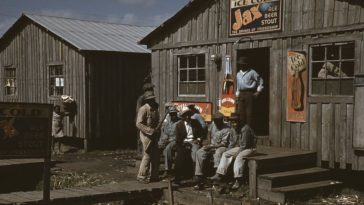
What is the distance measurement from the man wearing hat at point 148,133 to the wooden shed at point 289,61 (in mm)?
3025

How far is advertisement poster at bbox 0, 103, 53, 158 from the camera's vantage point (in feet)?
25.6

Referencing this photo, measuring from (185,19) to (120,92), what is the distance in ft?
19.0

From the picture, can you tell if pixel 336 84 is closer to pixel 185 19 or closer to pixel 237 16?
pixel 237 16

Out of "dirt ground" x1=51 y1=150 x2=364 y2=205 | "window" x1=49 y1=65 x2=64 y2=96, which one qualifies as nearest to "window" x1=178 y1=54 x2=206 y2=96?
"dirt ground" x1=51 y1=150 x2=364 y2=205

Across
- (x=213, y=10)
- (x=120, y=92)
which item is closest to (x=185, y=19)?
(x=213, y=10)

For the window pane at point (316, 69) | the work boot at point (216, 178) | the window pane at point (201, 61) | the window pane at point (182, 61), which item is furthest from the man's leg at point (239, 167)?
the window pane at point (182, 61)

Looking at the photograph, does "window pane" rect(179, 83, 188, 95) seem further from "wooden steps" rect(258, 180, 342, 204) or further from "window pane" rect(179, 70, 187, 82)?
"wooden steps" rect(258, 180, 342, 204)

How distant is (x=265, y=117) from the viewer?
1495 centimetres

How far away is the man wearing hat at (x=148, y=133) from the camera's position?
428 inches

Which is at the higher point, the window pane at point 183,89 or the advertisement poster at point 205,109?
the window pane at point 183,89

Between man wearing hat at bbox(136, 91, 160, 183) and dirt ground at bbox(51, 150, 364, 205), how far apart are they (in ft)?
5.01

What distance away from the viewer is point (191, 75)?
14.5 metres

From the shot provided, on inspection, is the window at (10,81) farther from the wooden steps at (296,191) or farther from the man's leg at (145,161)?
the wooden steps at (296,191)

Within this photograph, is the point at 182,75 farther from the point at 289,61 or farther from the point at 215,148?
the point at 215,148
